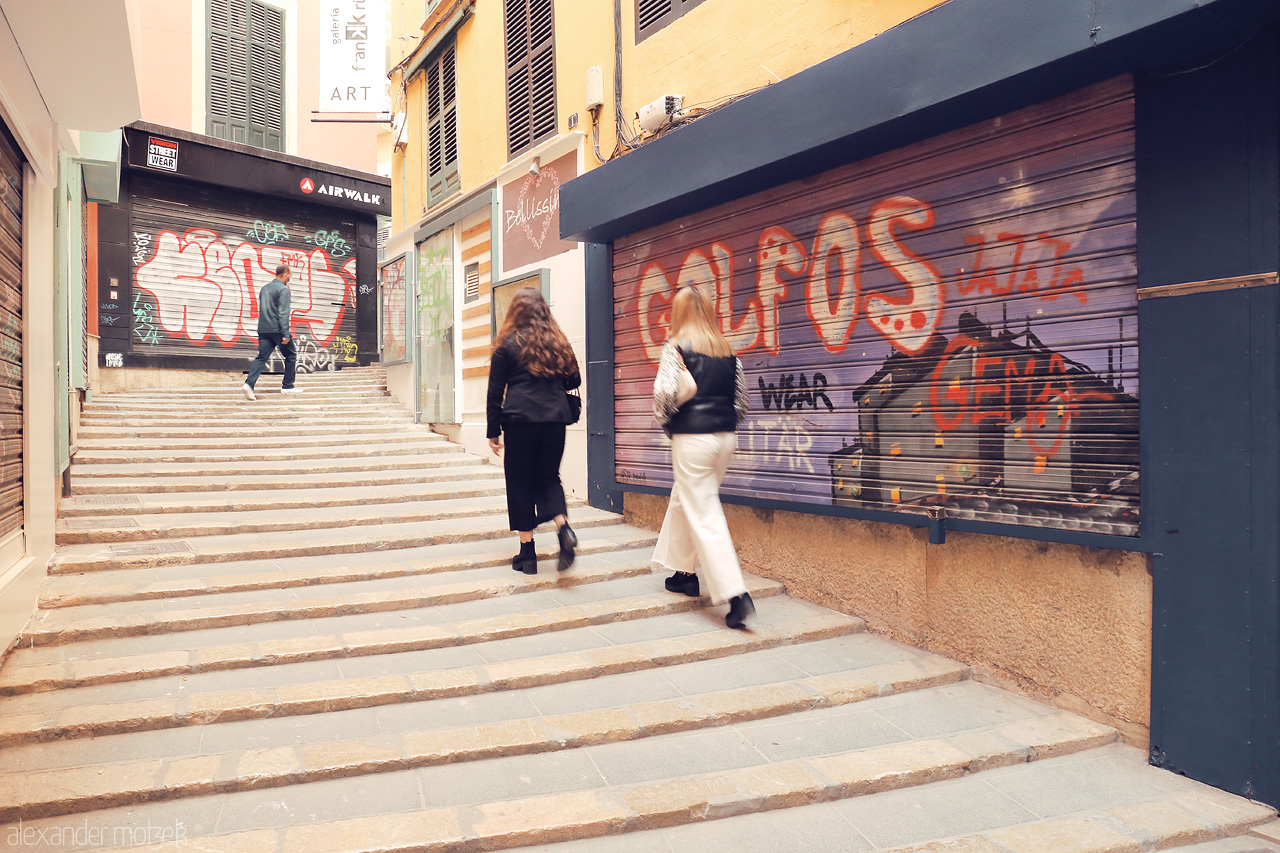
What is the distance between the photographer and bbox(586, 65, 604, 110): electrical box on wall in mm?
7184

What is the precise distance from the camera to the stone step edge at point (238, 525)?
223 inches

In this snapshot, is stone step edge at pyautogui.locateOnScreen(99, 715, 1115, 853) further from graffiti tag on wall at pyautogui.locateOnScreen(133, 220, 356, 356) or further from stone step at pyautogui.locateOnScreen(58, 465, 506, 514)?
graffiti tag on wall at pyautogui.locateOnScreen(133, 220, 356, 356)

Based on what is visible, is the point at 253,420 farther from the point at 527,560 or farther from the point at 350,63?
the point at 527,560

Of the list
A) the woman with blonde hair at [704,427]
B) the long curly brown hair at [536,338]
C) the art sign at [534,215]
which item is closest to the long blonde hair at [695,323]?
the woman with blonde hair at [704,427]

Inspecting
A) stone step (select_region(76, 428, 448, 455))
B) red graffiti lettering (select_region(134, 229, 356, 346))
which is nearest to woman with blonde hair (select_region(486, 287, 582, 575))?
stone step (select_region(76, 428, 448, 455))

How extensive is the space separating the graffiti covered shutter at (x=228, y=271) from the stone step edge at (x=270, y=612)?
10.9 meters

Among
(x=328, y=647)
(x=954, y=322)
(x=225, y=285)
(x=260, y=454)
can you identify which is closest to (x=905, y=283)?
(x=954, y=322)

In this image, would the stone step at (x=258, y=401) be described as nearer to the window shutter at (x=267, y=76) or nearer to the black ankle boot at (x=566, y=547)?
the black ankle boot at (x=566, y=547)

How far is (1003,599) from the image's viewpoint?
3.95 meters

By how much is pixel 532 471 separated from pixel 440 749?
7.41 ft

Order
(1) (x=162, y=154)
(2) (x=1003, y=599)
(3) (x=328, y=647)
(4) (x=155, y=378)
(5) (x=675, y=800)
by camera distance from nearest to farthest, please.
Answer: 1. (5) (x=675, y=800)
2. (2) (x=1003, y=599)
3. (3) (x=328, y=647)
4. (4) (x=155, y=378)
5. (1) (x=162, y=154)

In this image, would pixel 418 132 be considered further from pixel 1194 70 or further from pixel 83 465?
pixel 1194 70

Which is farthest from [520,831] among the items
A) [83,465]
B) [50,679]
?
[83,465]

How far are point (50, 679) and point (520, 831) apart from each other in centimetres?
242
